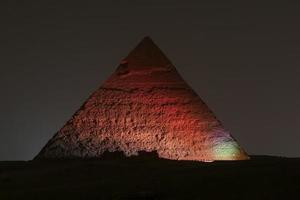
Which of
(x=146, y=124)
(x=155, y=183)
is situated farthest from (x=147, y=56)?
(x=155, y=183)

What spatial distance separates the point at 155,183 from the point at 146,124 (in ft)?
28.5

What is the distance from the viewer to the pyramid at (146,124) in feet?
70.3

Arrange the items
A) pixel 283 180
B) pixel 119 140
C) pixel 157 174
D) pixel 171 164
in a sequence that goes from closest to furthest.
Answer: pixel 283 180 < pixel 157 174 < pixel 171 164 < pixel 119 140

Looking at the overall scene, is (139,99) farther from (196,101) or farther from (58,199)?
(58,199)

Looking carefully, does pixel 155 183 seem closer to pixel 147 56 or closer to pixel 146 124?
pixel 146 124

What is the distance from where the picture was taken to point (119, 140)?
2180cm

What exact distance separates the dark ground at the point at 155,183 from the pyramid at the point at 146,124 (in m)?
4.05

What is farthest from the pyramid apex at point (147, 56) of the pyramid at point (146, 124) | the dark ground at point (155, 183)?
the dark ground at point (155, 183)

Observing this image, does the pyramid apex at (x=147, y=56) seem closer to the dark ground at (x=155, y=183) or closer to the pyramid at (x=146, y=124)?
the pyramid at (x=146, y=124)

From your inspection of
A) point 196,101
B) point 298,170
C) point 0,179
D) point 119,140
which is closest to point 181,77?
point 196,101

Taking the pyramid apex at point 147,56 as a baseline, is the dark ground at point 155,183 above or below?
below

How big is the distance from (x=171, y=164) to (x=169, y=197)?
19.7ft

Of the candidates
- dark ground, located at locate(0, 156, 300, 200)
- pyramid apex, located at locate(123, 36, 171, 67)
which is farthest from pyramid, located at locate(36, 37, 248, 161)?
dark ground, located at locate(0, 156, 300, 200)

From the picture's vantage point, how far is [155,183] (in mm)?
13016
